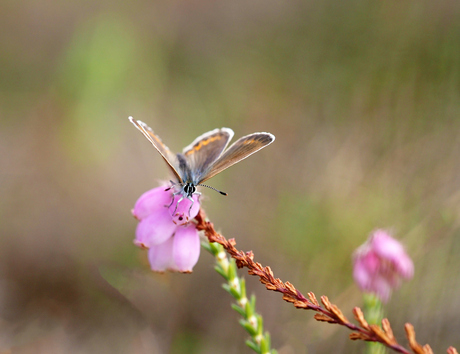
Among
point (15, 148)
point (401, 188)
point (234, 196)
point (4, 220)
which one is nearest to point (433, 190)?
point (401, 188)

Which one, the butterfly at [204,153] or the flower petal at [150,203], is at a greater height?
the butterfly at [204,153]

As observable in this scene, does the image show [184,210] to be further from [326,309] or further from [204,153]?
[326,309]

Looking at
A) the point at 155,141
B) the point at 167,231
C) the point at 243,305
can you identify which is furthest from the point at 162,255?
the point at 155,141

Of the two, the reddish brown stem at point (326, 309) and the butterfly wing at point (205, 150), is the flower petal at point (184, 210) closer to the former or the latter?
the reddish brown stem at point (326, 309)

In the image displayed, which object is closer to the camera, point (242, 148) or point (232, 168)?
point (242, 148)

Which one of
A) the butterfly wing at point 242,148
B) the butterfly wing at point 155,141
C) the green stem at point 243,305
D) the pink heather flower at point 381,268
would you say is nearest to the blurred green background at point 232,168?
the pink heather flower at point 381,268
